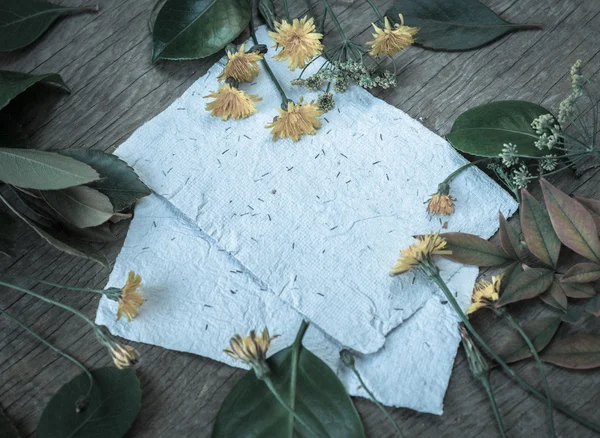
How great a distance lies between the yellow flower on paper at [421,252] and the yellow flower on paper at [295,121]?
0.67 feet

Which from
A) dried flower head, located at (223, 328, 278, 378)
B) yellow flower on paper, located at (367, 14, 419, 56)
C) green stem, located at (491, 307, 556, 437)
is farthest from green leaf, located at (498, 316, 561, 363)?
yellow flower on paper, located at (367, 14, 419, 56)

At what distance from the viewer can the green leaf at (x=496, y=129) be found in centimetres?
80

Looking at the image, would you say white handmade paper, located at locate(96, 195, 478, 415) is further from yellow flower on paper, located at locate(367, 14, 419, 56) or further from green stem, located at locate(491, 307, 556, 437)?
yellow flower on paper, located at locate(367, 14, 419, 56)

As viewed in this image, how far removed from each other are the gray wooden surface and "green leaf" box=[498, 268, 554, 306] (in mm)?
42

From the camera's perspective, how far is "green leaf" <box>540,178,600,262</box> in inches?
28.6

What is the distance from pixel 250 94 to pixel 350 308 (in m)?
0.32

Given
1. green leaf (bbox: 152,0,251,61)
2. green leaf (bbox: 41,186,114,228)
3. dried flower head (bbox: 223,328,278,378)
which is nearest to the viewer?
dried flower head (bbox: 223,328,278,378)

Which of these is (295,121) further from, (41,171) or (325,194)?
(41,171)

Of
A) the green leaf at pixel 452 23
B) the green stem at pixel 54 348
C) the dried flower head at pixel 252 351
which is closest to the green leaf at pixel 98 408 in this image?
the green stem at pixel 54 348

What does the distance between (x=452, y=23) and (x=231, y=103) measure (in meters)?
0.31

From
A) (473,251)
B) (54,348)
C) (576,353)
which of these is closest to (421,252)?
(473,251)

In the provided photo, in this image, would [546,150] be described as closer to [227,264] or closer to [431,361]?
[431,361]

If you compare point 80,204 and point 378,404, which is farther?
point 80,204

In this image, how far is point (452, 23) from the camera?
0.92m
